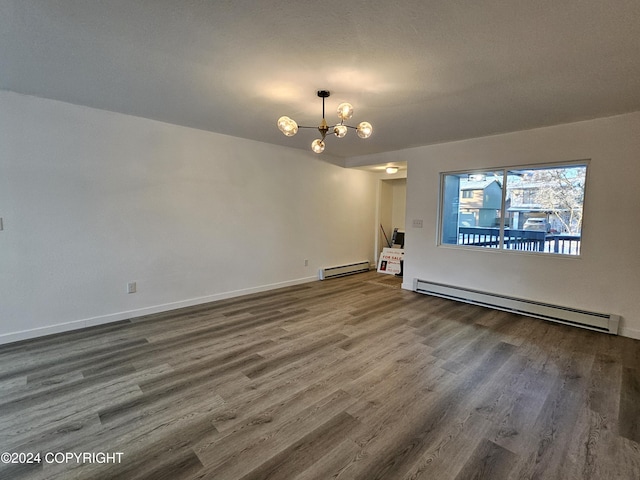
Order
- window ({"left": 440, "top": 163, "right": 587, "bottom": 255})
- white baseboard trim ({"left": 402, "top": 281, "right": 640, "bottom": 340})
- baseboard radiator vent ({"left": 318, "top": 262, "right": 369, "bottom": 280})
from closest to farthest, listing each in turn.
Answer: white baseboard trim ({"left": 402, "top": 281, "right": 640, "bottom": 340}) < window ({"left": 440, "top": 163, "right": 587, "bottom": 255}) < baseboard radiator vent ({"left": 318, "top": 262, "right": 369, "bottom": 280})

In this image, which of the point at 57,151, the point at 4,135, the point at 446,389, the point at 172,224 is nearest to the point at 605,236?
the point at 446,389

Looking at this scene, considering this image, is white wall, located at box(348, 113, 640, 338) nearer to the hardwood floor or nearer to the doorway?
the hardwood floor

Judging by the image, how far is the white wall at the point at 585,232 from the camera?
3359mm

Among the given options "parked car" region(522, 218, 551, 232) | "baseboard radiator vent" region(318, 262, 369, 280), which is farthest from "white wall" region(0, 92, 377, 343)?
"parked car" region(522, 218, 551, 232)

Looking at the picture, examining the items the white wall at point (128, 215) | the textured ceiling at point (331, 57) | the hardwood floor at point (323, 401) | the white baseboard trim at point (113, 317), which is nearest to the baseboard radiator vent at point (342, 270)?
the white wall at point (128, 215)

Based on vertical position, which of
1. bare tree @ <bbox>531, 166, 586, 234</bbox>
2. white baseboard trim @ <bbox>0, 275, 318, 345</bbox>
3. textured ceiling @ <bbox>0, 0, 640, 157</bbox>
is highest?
textured ceiling @ <bbox>0, 0, 640, 157</bbox>

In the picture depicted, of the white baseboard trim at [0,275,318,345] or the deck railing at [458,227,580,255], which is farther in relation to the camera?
the deck railing at [458,227,580,255]

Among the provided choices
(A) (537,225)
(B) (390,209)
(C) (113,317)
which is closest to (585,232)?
(A) (537,225)

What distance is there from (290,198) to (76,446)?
14.1ft

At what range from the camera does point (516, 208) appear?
14.1ft

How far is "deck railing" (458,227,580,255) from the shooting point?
385 cm

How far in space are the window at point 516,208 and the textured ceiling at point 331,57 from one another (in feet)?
2.80

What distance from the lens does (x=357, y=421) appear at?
1.95m

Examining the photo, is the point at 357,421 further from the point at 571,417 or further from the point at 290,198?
the point at 290,198
